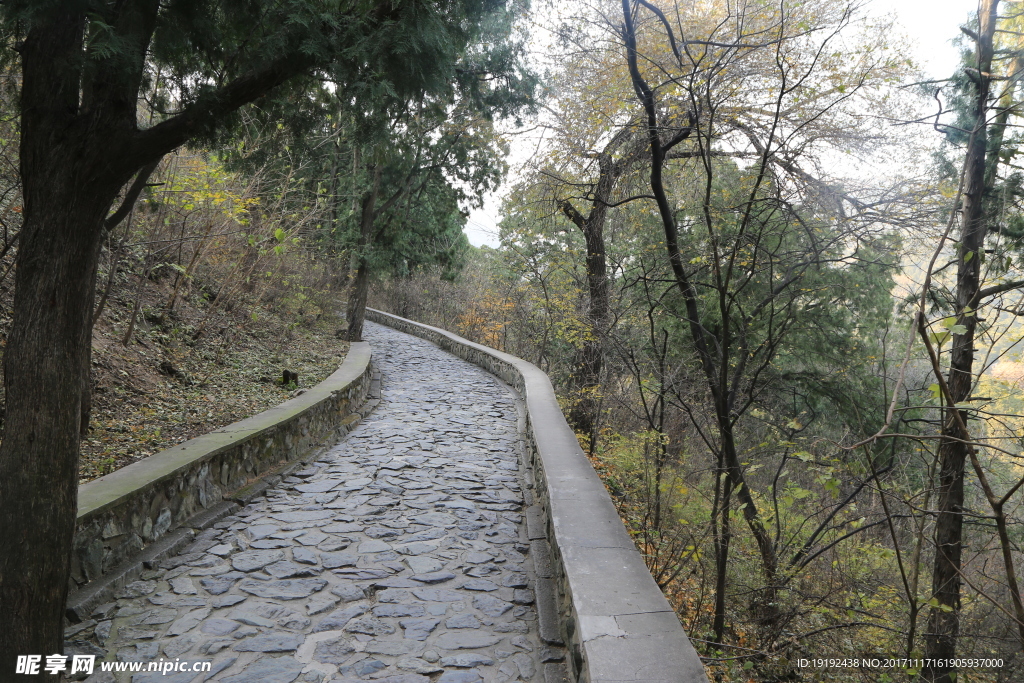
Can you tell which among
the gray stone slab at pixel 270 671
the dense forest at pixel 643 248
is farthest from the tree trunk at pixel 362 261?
the gray stone slab at pixel 270 671

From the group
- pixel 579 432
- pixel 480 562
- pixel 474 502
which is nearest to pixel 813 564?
pixel 579 432

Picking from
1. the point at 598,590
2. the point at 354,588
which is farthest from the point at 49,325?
the point at 598,590

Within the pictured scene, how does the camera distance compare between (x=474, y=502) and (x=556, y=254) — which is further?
(x=556, y=254)

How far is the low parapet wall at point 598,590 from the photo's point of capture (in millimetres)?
2355

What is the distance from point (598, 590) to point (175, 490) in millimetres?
3412

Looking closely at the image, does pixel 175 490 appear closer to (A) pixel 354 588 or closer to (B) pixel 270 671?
(A) pixel 354 588

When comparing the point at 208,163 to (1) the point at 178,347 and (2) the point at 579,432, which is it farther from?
(2) the point at 579,432

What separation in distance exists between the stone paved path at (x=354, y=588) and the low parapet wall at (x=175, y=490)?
178 mm

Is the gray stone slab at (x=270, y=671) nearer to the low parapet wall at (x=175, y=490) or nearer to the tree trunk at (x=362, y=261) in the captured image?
the low parapet wall at (x=175, y=490)

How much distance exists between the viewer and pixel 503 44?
24.9ft

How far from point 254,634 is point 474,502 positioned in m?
2.56

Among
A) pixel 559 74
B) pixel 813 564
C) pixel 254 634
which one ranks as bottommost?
pixel 813 564

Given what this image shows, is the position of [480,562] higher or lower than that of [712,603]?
higher

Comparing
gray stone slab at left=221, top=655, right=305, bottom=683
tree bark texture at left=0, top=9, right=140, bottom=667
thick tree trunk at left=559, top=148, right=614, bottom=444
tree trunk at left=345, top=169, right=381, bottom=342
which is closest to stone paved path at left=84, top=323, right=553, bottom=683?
gray stone slab at left=221, top=655, right=305, bottom=683
